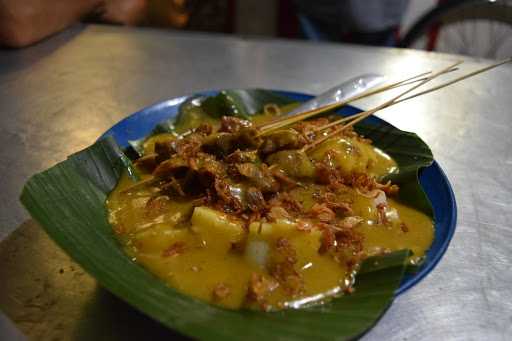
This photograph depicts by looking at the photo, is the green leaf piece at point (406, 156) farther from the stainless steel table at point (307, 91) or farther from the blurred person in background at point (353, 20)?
the blurred person in background at point (353, 20)

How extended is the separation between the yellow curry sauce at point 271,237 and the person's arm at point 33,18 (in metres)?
2.03

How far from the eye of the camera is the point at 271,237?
57.9 inches

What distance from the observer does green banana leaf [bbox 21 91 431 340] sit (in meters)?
1.20

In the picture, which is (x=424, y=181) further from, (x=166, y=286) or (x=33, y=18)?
(x=33, y=18)

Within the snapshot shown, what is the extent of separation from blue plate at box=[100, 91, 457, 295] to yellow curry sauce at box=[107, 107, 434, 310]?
2.4 inches

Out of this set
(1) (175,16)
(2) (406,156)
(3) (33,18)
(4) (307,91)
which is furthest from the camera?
(1) (175,16)

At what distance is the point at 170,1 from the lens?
194 inches

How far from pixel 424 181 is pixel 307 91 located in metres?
1.41

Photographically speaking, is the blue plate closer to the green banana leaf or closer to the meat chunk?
the green banana leaf

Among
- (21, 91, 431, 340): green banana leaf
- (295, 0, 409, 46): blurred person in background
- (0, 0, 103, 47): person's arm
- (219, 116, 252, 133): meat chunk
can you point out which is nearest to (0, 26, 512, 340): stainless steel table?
(0, 0, 103, 47): person's arm

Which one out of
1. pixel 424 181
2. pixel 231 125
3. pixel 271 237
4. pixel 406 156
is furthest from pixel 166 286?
pixel 406 156

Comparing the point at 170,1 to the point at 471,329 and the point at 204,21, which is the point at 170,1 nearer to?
the point at 204,21

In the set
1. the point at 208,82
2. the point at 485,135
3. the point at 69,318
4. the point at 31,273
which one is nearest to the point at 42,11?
the point at 208,82

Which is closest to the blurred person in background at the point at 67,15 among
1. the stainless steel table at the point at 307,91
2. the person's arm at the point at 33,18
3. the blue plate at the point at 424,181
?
A: the person's arm at the point at 33,18
